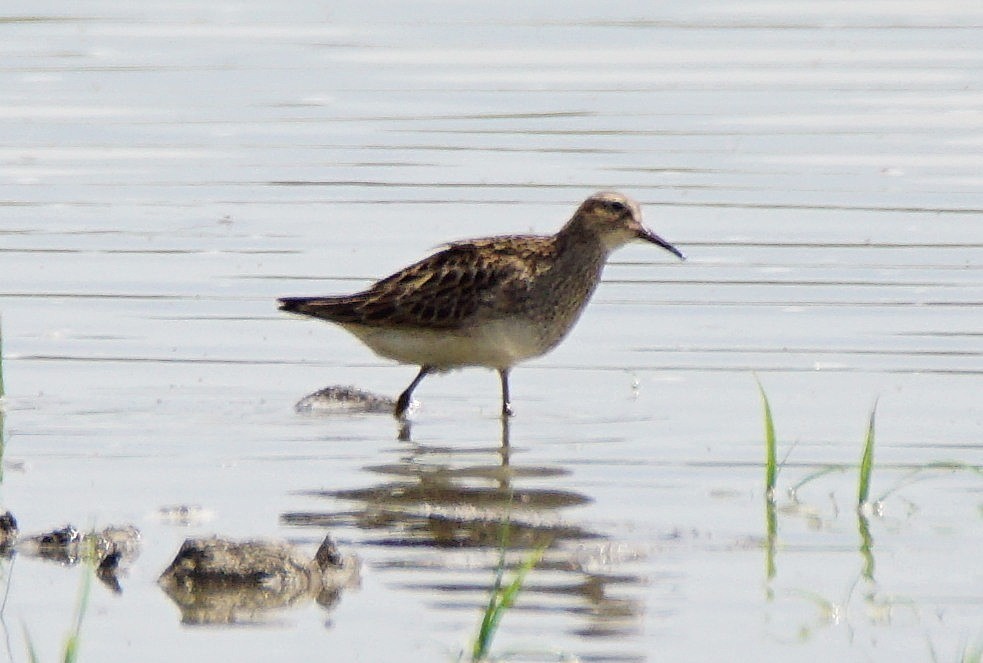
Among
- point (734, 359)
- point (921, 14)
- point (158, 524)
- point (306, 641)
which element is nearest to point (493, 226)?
point (734, 359)

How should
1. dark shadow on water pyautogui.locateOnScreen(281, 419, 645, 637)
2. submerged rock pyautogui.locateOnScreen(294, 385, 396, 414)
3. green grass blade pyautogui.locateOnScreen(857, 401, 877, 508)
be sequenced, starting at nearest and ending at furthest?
dark shadow on water pyautogui.locateOnScreen(281, 419, 645, 637) → green grass blade pyautogui.locateOnScreen(857, 401, 877, 508) → submerged rock pyautogui.locateOnScreen(294, 385, 396, 414)

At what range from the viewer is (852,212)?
52.2ft

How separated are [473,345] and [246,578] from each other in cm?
390

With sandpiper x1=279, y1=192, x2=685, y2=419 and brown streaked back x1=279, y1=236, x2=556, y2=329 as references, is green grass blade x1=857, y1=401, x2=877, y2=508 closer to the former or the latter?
sandpiper x1=279, y1=192, x2=685, y2=419

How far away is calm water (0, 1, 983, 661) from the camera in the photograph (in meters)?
7.77

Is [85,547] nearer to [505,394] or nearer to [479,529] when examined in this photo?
[479,529]

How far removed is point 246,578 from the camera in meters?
7.67

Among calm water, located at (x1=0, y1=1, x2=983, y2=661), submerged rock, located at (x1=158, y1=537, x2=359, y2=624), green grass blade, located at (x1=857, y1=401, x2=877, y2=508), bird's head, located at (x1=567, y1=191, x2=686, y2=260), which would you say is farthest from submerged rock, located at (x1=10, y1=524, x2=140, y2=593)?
bird's head, located at (x1=567, y1=191, x2=686, y2=260)

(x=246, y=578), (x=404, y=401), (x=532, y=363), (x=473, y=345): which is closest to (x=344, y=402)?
(x=404, y=401)

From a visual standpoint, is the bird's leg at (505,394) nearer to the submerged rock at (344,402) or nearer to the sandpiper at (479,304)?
the sandpiper at (479,304)

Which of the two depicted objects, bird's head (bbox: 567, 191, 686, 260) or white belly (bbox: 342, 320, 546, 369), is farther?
bird's head (bbox: 567, 191, 686, 260)

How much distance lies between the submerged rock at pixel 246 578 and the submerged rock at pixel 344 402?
3303 mm

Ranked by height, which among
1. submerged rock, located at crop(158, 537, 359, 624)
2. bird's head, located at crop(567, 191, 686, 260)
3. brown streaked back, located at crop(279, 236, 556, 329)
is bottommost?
submerged rock, located at crop(158, 537, 359, 624)

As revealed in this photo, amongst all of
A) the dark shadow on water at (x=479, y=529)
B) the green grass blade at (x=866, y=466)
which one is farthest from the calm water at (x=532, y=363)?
the green grass blade at (x=866, y=466)
